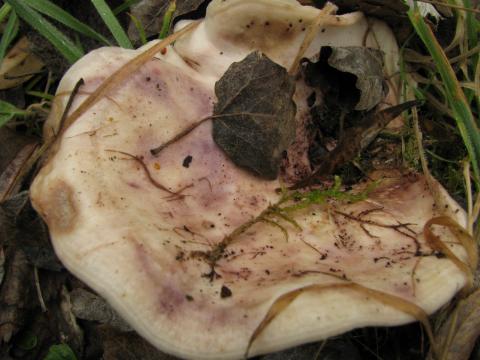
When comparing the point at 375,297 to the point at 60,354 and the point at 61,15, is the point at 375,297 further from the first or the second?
the point at 61,15

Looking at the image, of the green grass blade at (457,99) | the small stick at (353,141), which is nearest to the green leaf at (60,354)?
the small stick at (353,141)

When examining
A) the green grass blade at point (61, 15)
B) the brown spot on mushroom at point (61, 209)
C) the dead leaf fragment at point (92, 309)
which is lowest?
the dead leaf fragment at point (92, 309)

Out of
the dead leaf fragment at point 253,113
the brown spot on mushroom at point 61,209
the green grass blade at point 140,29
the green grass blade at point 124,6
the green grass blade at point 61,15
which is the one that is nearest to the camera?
the brown spot on mushroom at point 61,209

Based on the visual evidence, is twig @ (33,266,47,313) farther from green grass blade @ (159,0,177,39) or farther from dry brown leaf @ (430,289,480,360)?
dry brown leaf @ (430,289,480,360)

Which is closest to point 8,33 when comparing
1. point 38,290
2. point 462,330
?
point 38,290

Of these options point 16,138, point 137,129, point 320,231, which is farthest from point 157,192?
point 16,138

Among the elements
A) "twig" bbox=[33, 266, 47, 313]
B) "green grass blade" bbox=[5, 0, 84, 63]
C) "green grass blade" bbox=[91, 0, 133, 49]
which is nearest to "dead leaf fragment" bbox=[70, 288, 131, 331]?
"twig" bbox=[33, 266, 47, 313]

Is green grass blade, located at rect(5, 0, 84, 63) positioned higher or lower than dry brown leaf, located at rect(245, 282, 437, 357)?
higher

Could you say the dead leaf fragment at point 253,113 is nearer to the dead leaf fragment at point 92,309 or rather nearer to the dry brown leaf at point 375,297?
the dry brown leaf at point 375,297

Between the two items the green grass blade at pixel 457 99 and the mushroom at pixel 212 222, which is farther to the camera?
the green grass blade at pixel 457 99
